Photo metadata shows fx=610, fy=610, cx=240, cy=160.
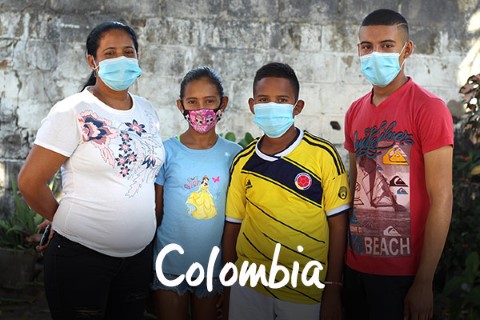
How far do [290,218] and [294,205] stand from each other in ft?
0.20

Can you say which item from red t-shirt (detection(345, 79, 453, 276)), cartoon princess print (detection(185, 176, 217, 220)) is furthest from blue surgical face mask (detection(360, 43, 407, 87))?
cartoon princess print (detection(185, 176, 217, 220))

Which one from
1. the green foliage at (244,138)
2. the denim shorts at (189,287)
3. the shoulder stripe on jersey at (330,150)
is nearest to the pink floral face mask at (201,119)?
the shoulder stripe on jersey at (330,150)

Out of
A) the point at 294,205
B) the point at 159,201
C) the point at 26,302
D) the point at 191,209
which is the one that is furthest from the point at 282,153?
the point at 26,302

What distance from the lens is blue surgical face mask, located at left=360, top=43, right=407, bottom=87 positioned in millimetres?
2654

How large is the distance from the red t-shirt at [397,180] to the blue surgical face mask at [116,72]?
109cm

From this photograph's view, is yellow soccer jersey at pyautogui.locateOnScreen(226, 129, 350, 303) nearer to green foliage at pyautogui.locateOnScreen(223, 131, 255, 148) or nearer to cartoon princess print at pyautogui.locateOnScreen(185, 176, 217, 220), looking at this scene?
cartoon princess print at pyautogui.locateOnScreen(185, 176, 217, 220)

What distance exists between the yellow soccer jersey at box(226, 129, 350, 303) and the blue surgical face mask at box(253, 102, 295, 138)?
0.33 ft

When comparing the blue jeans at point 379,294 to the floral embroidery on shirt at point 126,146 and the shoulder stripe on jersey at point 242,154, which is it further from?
the floral embroidery on shirt at point 126,146

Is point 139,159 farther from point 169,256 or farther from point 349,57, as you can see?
point 349,57

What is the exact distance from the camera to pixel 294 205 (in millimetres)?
2652

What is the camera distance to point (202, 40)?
500cm

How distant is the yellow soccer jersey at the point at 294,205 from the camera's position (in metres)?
2.64

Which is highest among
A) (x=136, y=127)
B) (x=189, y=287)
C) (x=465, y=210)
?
(x=136, y=127)

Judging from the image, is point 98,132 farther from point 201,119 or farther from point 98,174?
point 201,119
